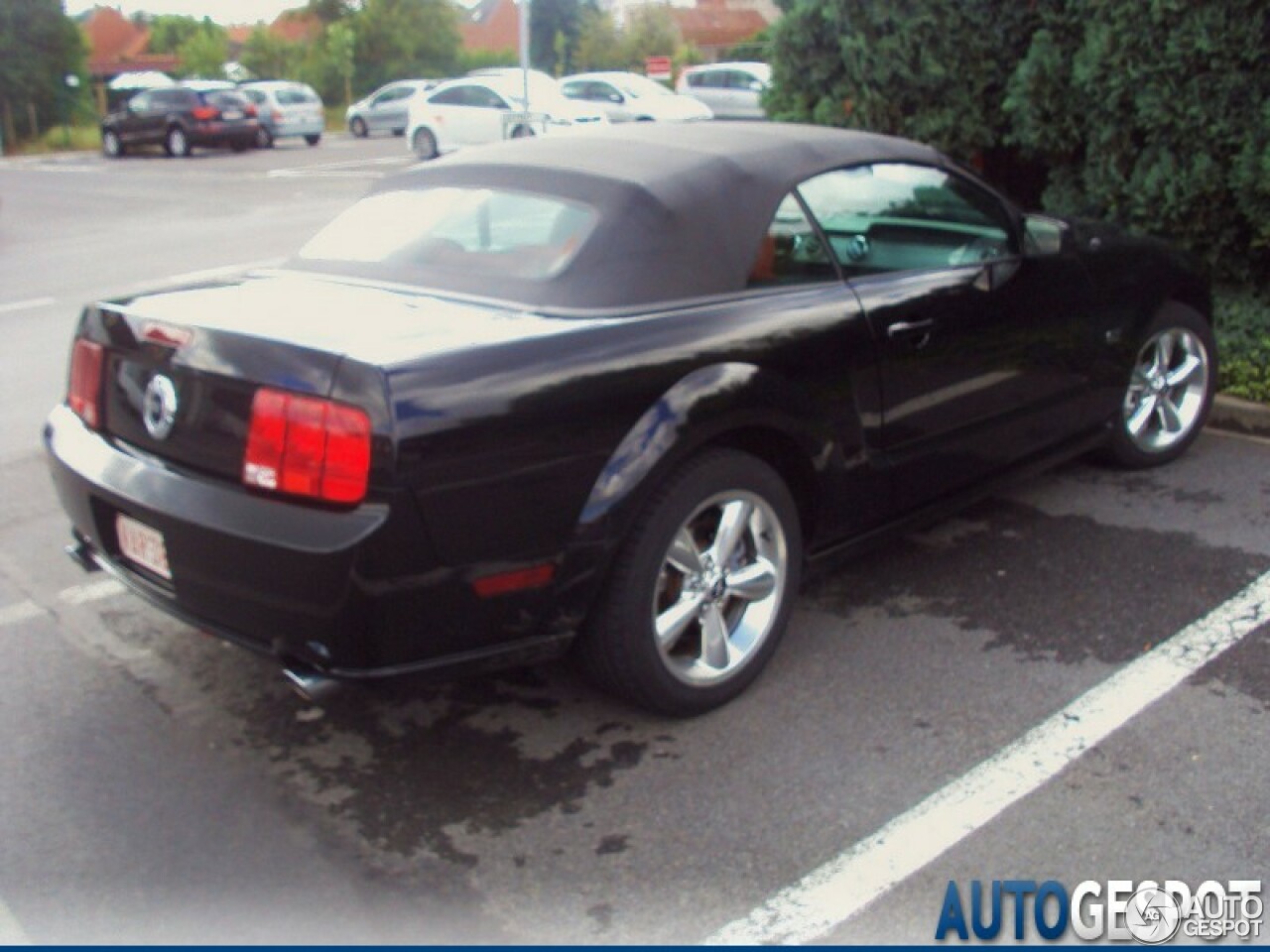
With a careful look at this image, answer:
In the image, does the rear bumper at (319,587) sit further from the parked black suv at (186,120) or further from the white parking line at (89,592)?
the parked black suv at (186,120)

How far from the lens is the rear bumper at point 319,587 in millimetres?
3051

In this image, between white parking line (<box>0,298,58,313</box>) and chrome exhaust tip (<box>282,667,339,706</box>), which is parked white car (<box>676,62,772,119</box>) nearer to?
white parking line (<box>0,298,58,313</box>)

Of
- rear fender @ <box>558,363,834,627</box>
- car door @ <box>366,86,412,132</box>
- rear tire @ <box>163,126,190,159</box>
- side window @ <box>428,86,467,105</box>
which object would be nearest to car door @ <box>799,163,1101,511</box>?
rear fender @ <box>558,363,834,627</box>

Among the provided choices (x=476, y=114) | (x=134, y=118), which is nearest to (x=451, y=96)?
(x=476, y=114)

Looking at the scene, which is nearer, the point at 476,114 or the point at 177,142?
the point at 476,114

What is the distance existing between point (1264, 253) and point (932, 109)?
210 cm

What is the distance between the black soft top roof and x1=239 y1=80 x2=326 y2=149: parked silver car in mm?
29164

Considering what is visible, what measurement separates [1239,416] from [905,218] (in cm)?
270

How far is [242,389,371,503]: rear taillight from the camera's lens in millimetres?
3047

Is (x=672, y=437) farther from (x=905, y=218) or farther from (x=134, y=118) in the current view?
(x=134, y=118)

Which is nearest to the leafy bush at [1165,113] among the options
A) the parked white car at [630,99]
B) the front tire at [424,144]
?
the parked white car at [630,99]

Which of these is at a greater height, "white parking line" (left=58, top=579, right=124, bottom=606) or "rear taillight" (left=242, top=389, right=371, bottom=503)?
"rear taillight" (left=242, top=389, right=371, bottom=503)

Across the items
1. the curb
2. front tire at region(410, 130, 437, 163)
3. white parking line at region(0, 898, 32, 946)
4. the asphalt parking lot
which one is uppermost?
the curb

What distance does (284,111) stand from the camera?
32531 millimetres
